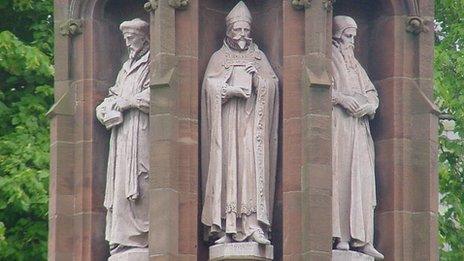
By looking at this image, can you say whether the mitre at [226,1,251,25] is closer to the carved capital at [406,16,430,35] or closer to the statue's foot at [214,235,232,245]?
the carved capital at [406,16,430,35]

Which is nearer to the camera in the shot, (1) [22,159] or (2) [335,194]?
(2) [335,194]

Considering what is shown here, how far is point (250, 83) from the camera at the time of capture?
26875 mm

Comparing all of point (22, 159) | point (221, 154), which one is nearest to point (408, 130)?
point (221, 154)

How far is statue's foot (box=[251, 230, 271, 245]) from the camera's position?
86.2 ft

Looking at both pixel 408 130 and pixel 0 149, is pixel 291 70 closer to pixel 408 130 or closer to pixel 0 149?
pixel 408 130

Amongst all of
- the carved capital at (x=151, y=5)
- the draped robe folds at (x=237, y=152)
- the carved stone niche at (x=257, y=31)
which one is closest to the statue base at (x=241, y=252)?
the draped robe folds at (x=237, y=152)

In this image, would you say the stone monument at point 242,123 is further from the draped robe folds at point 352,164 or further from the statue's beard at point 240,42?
the draped robe folds at point 352,164

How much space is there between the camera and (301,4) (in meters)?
26.8

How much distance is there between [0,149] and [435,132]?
7.80 metres

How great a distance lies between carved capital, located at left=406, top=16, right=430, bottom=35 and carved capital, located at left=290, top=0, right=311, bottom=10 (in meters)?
1.46

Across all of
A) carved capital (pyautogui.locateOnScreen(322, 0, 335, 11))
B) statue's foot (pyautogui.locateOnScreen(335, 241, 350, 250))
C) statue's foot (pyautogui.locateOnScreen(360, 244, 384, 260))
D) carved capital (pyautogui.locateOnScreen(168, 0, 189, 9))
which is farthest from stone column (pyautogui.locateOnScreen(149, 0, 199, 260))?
statue's foot (pyautogui.locateOnScreen(360, 244, 384, 260))

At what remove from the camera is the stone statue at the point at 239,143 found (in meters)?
26.4

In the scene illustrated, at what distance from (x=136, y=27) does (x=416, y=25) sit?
2991mm

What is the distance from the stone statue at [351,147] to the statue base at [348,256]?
9 centimetres
